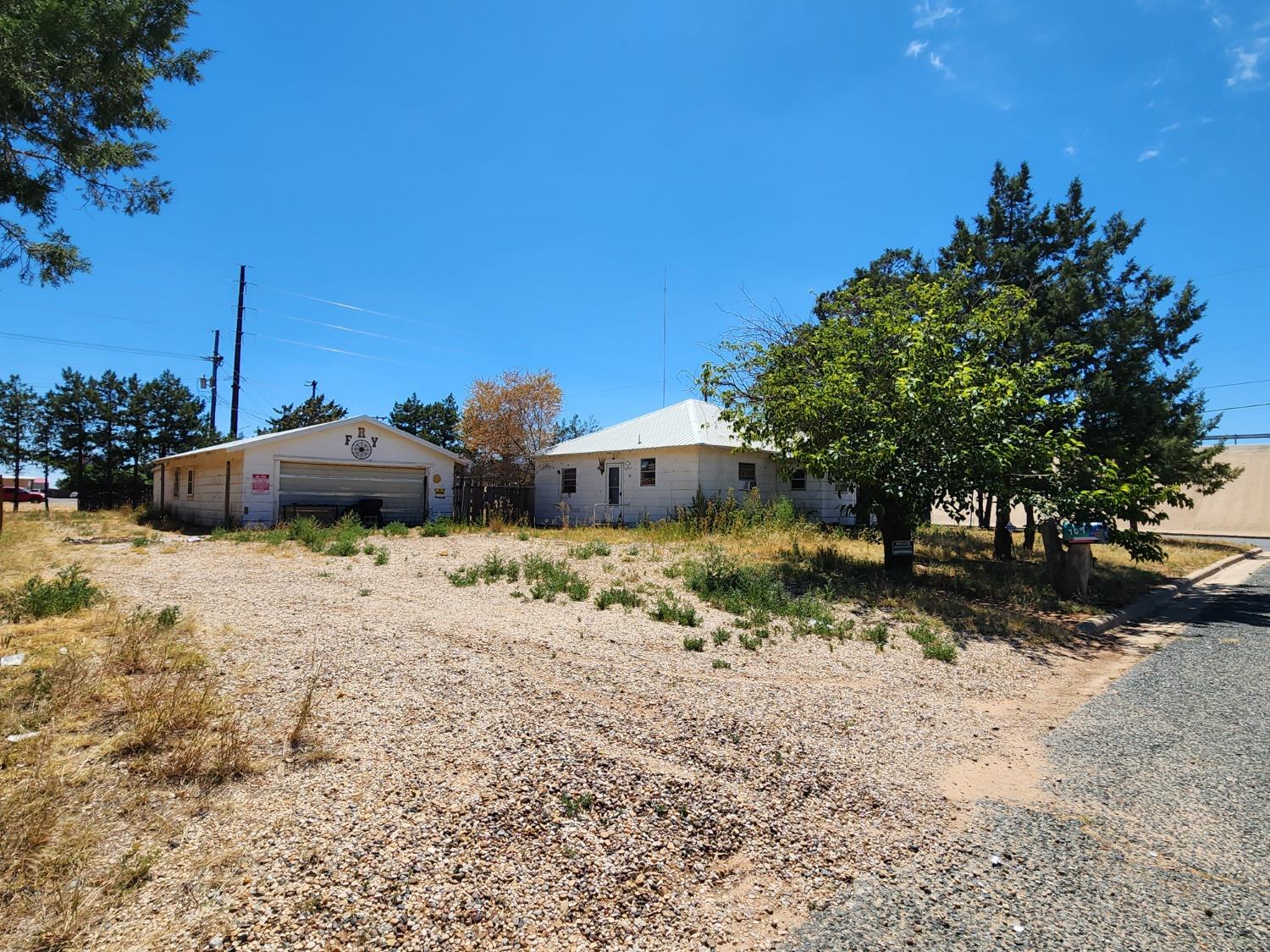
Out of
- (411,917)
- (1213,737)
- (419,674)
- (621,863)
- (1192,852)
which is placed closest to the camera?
(411,917)

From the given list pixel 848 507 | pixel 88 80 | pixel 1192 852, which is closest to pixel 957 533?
pixel 848 507

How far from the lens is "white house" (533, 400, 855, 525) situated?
19.1 meters

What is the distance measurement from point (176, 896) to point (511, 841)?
1131mm

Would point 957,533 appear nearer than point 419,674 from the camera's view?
No

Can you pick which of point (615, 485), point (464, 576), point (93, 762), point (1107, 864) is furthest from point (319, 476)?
point (1107, 864)

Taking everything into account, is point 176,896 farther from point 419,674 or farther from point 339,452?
point 339,452

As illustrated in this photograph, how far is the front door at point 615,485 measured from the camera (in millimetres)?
21203

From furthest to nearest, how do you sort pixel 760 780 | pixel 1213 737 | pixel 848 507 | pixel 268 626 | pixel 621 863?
pixel 848 507
pixel 268 626
pixel 1213 737
pixel 760 780
pixel 621 863

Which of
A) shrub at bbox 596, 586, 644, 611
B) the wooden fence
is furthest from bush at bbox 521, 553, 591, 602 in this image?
the wooden fence

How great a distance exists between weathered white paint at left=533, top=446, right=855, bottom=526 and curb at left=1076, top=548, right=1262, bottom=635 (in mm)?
7146

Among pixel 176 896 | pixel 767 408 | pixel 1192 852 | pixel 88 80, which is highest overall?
pixel 88 80

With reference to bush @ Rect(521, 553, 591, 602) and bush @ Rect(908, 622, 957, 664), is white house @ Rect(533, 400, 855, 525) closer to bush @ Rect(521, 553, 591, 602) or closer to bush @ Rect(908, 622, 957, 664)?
bush @ Rect(521, 553, 591, 602)

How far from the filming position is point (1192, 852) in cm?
283

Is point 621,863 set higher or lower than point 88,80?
lower
